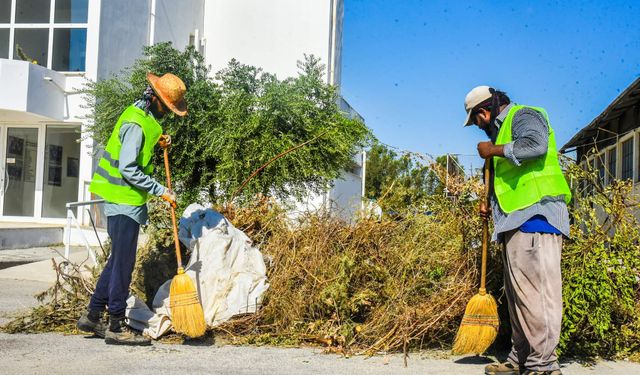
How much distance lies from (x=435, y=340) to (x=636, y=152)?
12870mm

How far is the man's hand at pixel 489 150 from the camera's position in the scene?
427 cm

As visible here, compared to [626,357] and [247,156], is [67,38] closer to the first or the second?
[247,156]

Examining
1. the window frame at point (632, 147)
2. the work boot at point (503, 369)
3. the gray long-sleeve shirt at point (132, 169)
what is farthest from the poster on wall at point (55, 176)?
the work boot at point (503, 369)

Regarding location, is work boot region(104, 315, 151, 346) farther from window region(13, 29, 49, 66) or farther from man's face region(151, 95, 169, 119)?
window region(13, 29, 49, 66)

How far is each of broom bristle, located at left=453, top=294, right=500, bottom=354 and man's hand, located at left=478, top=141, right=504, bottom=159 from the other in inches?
40.2

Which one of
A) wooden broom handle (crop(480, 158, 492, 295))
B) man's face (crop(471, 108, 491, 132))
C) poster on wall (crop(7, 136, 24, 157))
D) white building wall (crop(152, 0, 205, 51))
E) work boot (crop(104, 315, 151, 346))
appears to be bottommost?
work boot (crop(104, 315, 151, 346))

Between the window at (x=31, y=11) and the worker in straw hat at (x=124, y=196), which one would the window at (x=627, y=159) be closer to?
the worker in straw hat at (x=124, y=196)

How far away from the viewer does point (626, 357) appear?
196 inches

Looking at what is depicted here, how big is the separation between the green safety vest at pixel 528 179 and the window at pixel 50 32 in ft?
48.9

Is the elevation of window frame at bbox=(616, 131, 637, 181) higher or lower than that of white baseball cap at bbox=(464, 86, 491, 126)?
higher

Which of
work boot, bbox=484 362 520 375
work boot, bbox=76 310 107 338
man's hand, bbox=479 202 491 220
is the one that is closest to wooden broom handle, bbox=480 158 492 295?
man's hand, bbox=479 202 491 220

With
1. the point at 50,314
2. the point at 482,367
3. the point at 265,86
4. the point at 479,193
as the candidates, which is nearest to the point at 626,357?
the point at 482,367

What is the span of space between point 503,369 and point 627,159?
14658 mm

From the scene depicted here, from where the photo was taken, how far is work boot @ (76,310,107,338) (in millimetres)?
5223
